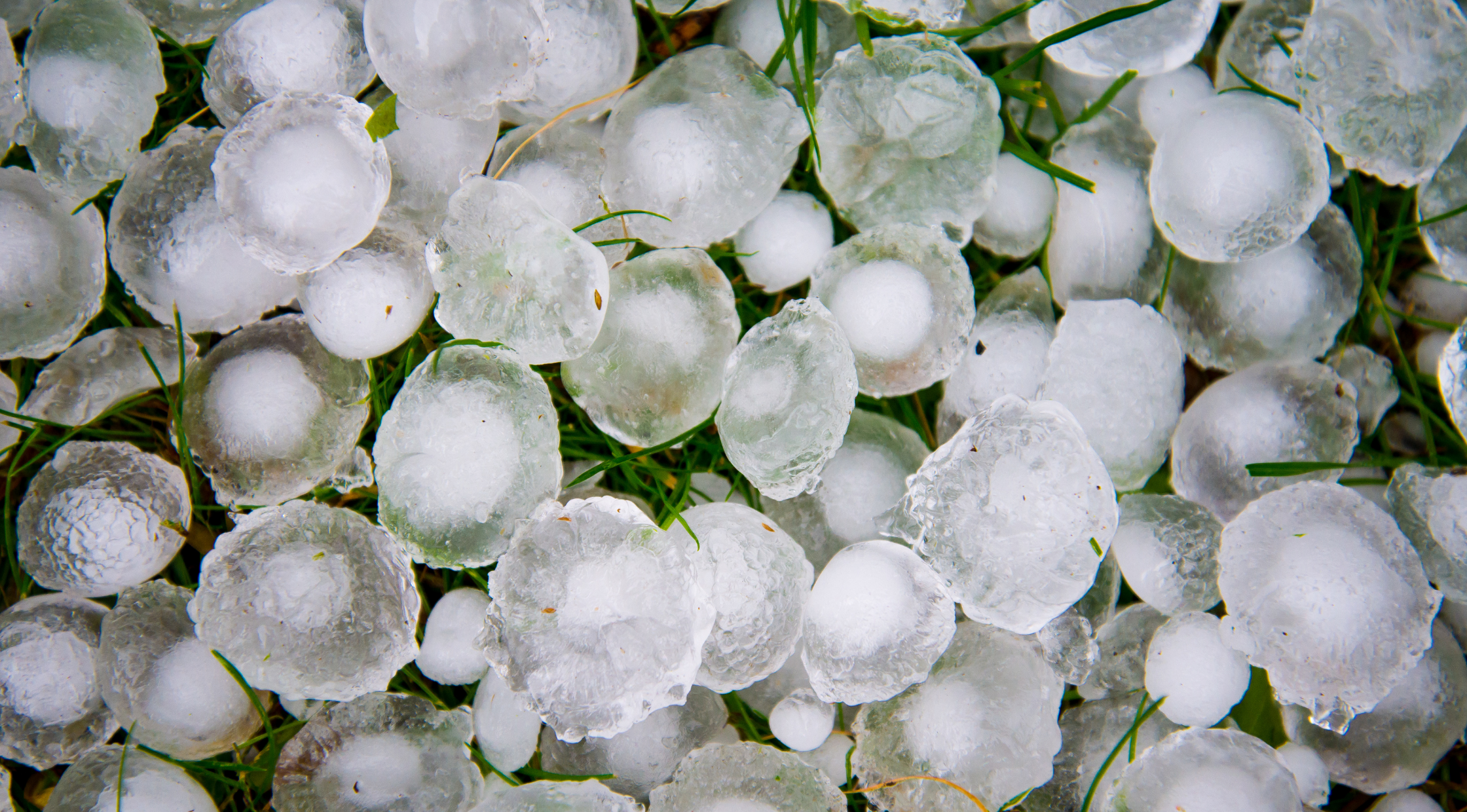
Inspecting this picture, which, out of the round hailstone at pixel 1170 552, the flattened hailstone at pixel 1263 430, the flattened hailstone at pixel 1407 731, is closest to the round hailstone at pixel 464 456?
the round hailstone at pixel 1170 552

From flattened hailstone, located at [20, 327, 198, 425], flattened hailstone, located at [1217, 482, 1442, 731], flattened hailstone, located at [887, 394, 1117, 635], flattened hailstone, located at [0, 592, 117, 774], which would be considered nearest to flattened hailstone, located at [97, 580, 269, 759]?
flattened hailstone, located at [0, 592, 117, 774]

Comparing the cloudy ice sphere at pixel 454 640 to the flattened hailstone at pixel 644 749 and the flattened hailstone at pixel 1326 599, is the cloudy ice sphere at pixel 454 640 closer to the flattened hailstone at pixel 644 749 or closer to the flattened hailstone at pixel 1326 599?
the flattened hailstone at pixel 644 749

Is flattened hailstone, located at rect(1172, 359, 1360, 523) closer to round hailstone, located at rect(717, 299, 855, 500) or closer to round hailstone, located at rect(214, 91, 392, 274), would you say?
round hailstone, located at rect(717, 299, 855, 500)

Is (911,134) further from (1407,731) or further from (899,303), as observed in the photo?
(1407,731)

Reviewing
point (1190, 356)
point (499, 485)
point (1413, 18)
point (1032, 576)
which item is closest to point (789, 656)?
point (1032, 576)

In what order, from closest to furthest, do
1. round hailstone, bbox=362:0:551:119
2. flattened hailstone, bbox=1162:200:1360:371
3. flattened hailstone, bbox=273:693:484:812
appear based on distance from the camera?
round hailstone, bbox=362:0:551:119, flattened hailstone, bbox=273:693:484:812, flattened hailstone, bbox=1162:200:1360:371
